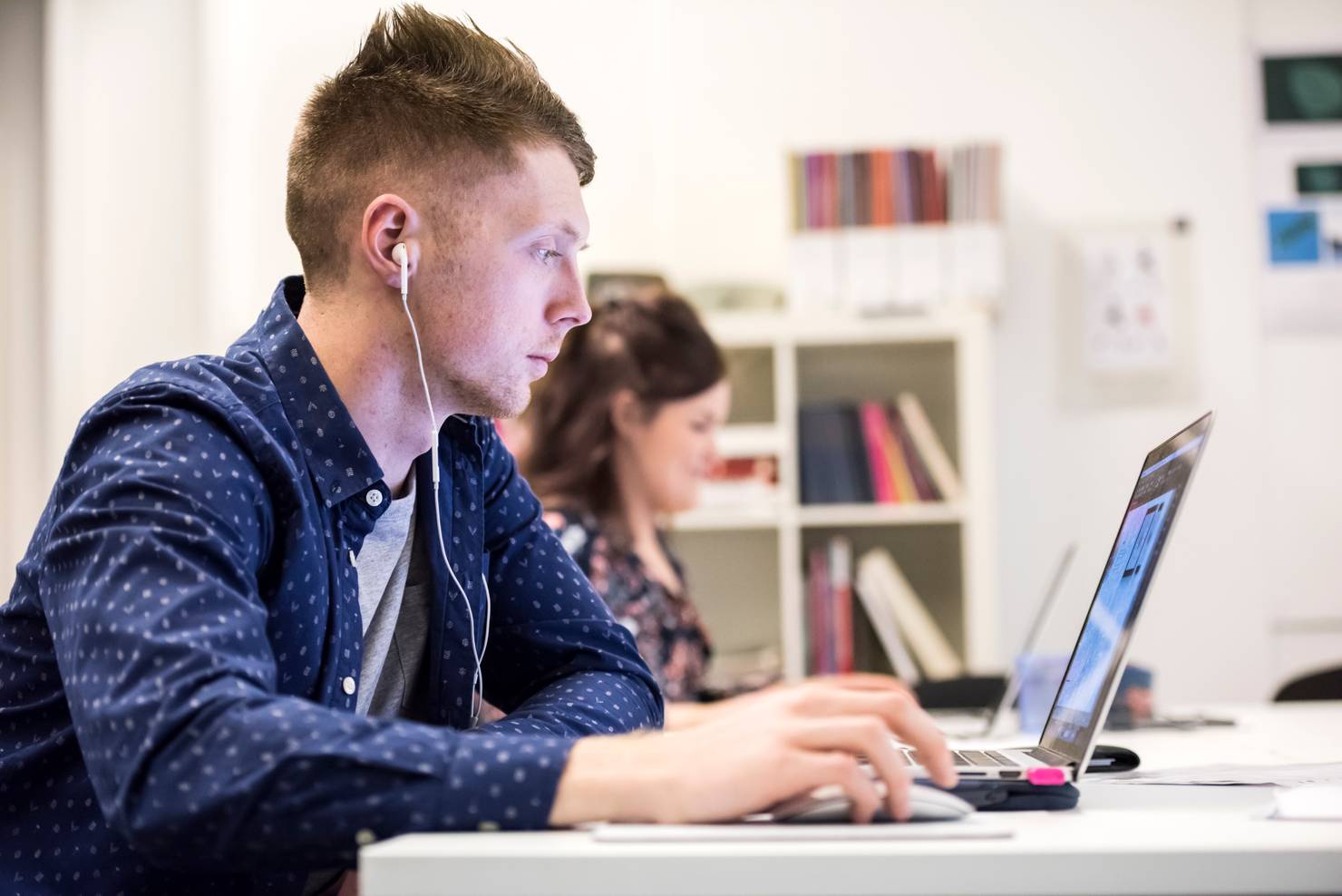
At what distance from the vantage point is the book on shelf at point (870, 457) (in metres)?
3.46

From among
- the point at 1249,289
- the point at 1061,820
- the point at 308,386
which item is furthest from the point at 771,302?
the point at 1061,820

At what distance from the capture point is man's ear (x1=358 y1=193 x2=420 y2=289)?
47.5 inches

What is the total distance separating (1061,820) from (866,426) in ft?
8.72

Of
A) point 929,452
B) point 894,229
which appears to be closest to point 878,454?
point 929,452

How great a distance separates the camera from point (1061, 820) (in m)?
0.86

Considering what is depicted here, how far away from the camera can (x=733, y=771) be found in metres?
0.79

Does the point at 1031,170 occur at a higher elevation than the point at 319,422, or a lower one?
higher

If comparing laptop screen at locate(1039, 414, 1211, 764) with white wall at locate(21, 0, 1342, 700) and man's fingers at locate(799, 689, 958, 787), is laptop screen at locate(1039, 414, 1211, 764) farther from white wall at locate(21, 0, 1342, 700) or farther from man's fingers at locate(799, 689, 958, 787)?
white wall at locate(21, 0, 1342, 700)

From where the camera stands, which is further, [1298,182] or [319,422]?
[1298,182]

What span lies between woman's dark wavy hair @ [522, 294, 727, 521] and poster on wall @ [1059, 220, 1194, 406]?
154cm

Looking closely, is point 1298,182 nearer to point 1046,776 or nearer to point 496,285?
point 496,285

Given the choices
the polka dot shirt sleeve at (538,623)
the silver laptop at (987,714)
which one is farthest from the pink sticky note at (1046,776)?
the silver laptop at (987,714)

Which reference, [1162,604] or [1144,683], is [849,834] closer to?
[1144,683]

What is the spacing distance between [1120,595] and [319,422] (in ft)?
2.20
